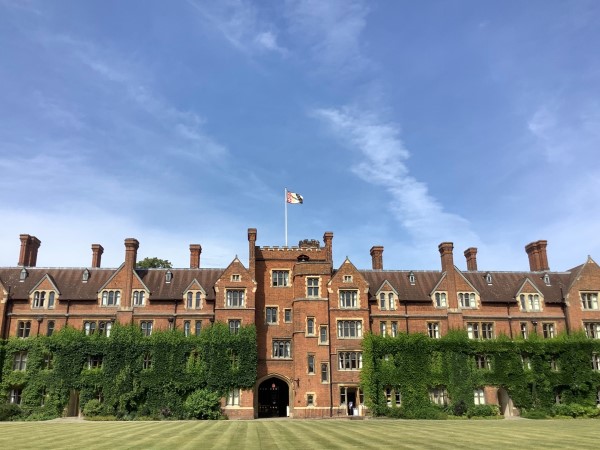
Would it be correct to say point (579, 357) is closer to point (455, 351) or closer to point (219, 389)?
point (455, 351)

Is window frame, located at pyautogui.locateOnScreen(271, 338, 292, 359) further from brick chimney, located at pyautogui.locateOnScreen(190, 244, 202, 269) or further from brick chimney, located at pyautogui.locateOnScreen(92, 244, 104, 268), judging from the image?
brick chimney, located at pyautogui.locateOnScreen(92, 244, 104, 268)

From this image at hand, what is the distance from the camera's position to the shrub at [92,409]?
4144 cm

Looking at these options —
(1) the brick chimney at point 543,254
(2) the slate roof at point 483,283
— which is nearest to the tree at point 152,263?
(2) the slate roof at point 483,283

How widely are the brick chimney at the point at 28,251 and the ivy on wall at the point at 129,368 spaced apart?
8.88 m

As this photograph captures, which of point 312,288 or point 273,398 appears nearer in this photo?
point 312,288

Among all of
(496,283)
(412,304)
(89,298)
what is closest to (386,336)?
(412,304)

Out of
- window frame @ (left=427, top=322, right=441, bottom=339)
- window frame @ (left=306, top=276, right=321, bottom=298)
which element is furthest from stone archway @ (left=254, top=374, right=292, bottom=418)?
window frame @ (left=427, top=322, right=441, bottom=339)

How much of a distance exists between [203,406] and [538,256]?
35854 millimetres

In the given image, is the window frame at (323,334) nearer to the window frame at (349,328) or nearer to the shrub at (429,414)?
the window frame at (349,328)

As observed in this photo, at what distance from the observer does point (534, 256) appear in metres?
53.6

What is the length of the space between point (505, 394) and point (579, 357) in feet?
22.9

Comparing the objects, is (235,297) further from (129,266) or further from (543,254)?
(543,254)

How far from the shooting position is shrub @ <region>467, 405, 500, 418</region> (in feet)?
136

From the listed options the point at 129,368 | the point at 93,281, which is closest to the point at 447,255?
the point at 129,368
